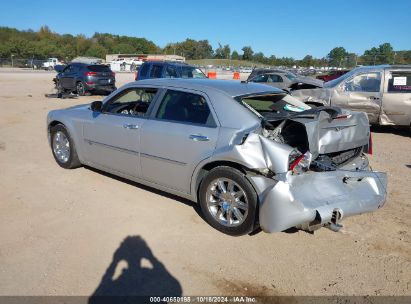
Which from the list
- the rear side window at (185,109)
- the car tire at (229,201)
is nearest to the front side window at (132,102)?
the rear side window at (185,109)

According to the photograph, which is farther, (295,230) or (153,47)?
(153,47)

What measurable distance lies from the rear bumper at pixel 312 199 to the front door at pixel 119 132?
1921 mm

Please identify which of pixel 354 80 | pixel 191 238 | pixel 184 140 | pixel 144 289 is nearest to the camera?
pixel 144 289

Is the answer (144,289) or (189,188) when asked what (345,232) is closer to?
(189,188)

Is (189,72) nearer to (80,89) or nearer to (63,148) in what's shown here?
(80,89)

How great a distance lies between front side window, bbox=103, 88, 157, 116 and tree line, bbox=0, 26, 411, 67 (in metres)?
32.1

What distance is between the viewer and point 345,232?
411 centimetres

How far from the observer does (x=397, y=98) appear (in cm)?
885

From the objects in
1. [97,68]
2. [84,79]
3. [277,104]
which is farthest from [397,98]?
[97,68]

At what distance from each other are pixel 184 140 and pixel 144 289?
1705 millimetres

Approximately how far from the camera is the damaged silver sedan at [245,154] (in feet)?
11.6

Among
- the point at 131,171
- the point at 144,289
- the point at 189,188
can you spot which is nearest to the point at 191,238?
the point at 189,188

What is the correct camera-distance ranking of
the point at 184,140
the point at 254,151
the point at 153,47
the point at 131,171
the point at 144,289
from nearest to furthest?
the point at 144,289 → the point at 254,151 → the point at 184,140 → the point at 131,171 → the point at 153,47

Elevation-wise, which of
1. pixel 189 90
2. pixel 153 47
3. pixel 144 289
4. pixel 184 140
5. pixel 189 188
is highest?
pixel 153 47
